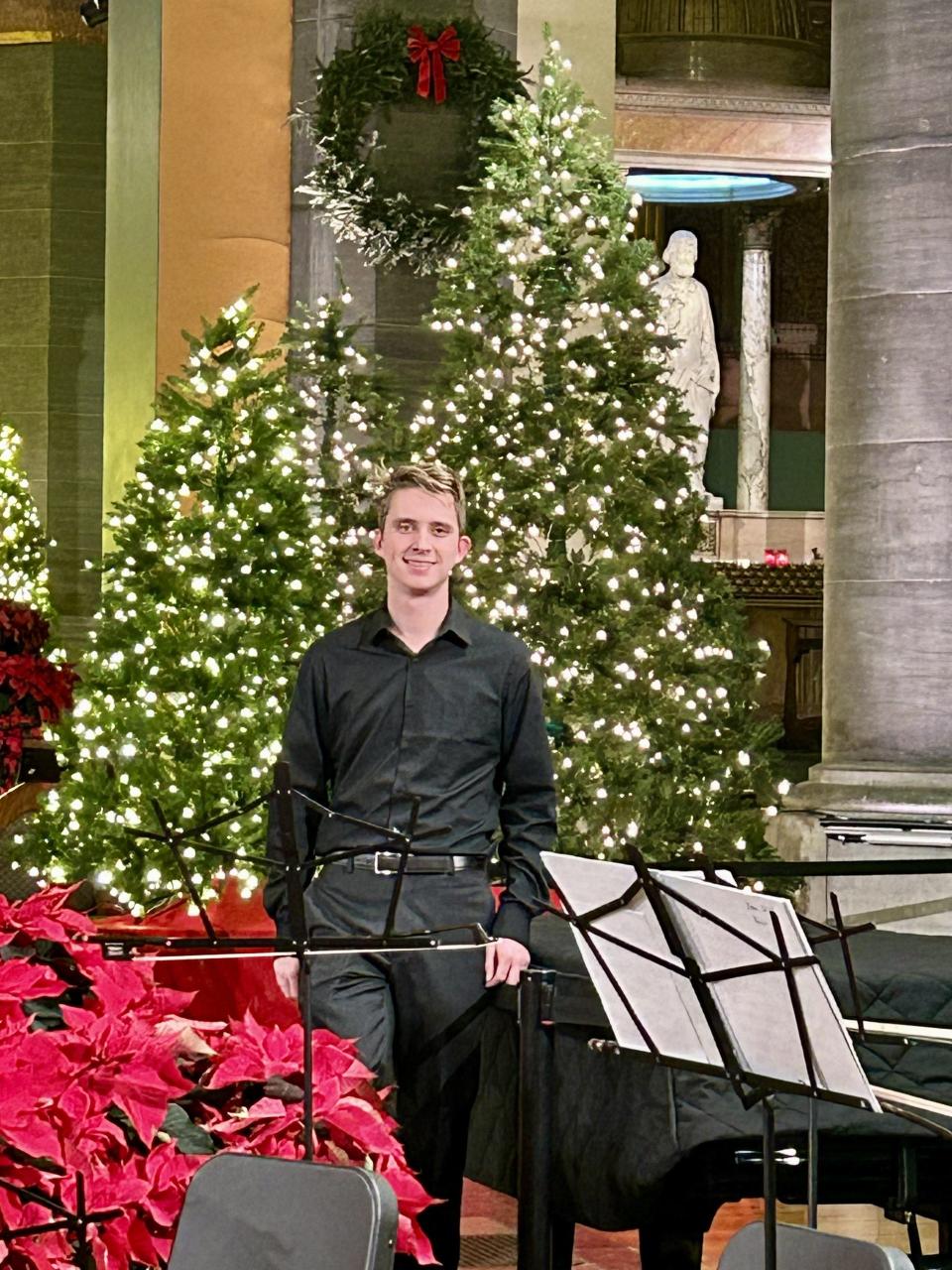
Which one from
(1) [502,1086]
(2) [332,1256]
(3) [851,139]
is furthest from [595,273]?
(2) [332,1256]

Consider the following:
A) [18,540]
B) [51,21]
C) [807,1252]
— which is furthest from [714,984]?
[51,21]

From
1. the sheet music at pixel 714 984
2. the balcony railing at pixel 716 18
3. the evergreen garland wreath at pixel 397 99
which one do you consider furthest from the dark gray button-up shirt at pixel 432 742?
the balcony railing at pixel 716 18

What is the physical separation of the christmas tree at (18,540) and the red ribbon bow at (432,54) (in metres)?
5.35

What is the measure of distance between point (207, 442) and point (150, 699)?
86cm

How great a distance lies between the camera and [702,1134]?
12.4ft

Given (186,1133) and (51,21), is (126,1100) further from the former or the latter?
(51,21)

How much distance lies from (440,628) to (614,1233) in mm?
2478

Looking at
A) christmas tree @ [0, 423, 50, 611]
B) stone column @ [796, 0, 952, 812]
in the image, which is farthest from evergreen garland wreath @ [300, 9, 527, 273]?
christmas tree @ [0, 423, 50, 611]

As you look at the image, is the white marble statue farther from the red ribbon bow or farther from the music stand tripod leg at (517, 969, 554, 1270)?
the music stand tripod leg at (517, 969, 554, 1270)

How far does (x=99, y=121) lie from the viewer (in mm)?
16828

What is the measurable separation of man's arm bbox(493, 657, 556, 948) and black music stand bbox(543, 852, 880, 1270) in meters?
0.92

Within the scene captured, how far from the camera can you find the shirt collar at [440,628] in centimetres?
433

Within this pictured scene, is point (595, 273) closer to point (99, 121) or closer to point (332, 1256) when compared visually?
point (332, 1256)

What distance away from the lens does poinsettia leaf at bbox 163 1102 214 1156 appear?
285cm
